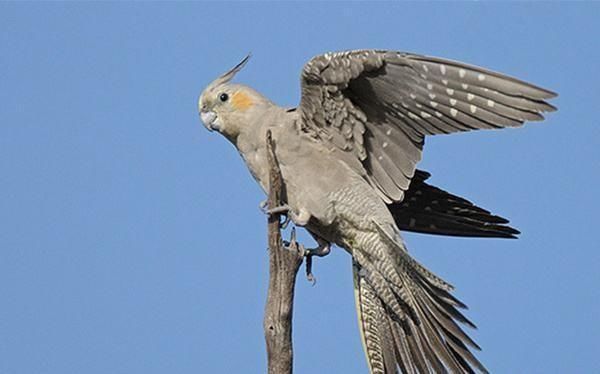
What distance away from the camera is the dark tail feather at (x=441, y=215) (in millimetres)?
8227

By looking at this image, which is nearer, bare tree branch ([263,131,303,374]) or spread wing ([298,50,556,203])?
spread wing ([298,50,556,203])

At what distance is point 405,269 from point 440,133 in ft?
3.20

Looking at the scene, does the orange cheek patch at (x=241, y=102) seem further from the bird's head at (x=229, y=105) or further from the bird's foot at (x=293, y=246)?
the bird's foot at (x=293, y=246)

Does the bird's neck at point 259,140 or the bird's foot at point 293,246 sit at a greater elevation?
the bird's neck at point 259,140

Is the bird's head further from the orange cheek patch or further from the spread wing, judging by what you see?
the spread wing

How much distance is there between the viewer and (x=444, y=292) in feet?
25.0

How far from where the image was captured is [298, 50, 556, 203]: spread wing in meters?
7.01

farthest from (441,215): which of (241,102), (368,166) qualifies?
(241,102)

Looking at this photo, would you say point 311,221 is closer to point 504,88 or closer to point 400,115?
point 400,115

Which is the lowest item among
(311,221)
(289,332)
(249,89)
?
(289,332)

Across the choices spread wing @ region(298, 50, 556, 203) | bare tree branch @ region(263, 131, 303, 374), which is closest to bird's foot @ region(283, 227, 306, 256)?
bare tree branch @ region(263, 131, 303, 374)

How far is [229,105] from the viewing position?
7.93 m

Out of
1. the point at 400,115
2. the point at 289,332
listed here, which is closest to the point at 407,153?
the point at 400,115

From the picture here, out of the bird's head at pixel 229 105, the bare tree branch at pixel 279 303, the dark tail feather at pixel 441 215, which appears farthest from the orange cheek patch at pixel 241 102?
the dark tail feather at pixel 441 215
